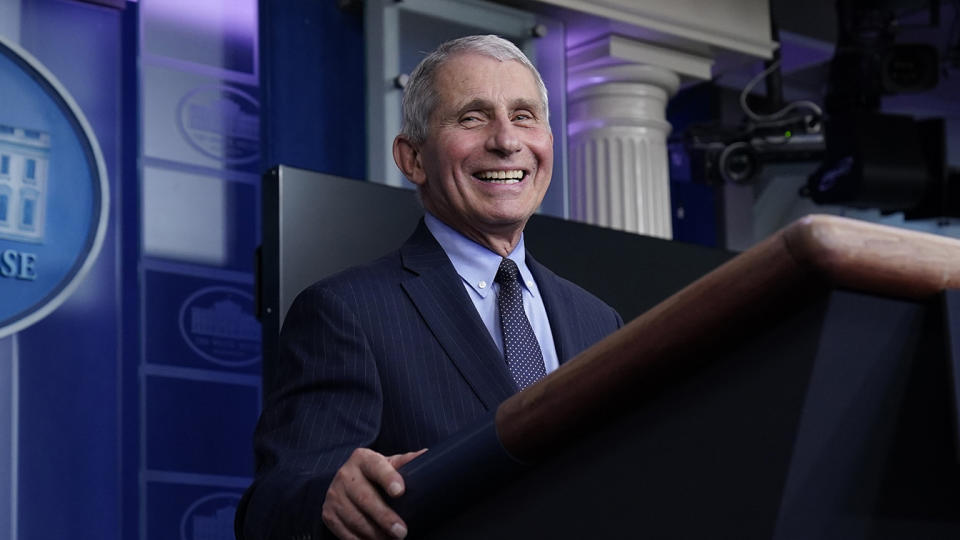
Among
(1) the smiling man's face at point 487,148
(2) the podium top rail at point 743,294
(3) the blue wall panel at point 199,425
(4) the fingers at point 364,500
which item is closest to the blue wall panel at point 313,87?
(3) the blue wall panel at point 199,425

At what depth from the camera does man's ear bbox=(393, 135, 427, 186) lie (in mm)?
1811

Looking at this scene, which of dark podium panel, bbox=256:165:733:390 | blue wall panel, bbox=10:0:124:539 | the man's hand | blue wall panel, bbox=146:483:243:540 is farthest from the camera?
blue wall panel, bbox=146:483:243:540

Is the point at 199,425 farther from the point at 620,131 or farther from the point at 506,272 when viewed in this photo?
the point at 506,272

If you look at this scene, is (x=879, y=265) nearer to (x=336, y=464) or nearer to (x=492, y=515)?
(x=492, y=515)

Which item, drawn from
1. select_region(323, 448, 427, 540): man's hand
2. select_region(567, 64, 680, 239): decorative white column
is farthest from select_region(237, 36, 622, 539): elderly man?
select_region(567, 64, 680, 239): decorative white column

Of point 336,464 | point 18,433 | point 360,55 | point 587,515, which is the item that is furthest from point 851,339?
point 360,55

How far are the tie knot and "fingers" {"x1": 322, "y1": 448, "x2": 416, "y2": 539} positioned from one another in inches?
23.6

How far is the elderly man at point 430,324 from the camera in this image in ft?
4.05

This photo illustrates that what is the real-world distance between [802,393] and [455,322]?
32.9 inches

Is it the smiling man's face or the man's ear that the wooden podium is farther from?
the man's ear

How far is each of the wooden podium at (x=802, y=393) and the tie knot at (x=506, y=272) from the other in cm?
89

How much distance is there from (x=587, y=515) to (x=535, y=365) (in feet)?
2.39

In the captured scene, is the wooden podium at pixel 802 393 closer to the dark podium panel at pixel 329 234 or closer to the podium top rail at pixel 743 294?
the podium top rail at pixel 743 294

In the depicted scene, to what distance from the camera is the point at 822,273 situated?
2.22ft
